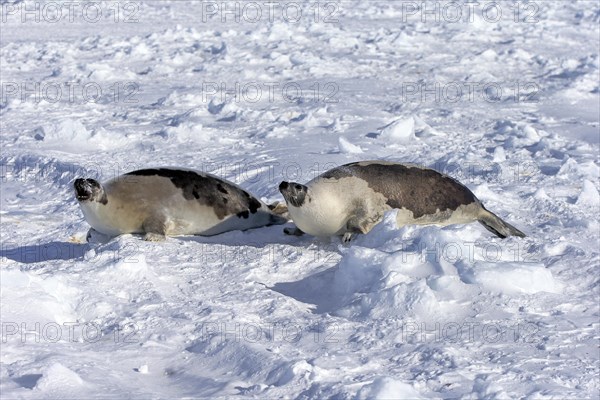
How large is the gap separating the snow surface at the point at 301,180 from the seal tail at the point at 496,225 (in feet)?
0.29

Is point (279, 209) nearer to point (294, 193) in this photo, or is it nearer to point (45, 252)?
point (294, 193)

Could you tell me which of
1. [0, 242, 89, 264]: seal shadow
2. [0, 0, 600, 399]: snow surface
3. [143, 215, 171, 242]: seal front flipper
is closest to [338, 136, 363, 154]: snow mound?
[0, 0, 600, 399]: snow surface

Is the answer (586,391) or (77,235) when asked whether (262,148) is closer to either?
(77,235)

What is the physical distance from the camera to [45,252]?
15.8 ft

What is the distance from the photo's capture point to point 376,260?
3.82m

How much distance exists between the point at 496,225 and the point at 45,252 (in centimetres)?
230

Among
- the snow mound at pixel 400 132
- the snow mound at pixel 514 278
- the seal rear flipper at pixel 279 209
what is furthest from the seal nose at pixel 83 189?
the snow mound at pixel 400 132

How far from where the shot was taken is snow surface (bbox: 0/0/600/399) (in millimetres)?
3016

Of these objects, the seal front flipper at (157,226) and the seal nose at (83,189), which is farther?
the seal front flipper at (157,226)

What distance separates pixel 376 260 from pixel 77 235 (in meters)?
2.07

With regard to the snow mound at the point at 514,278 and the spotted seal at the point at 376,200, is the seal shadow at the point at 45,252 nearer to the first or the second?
the spotted seal at the point at 376,200

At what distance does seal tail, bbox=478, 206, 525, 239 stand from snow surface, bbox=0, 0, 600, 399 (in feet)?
0.29

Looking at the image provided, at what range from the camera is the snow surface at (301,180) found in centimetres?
302

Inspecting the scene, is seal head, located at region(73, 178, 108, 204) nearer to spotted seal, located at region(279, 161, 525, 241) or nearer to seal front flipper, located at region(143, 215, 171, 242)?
seal front flipper, located at region(143, 215, 171, 242)
